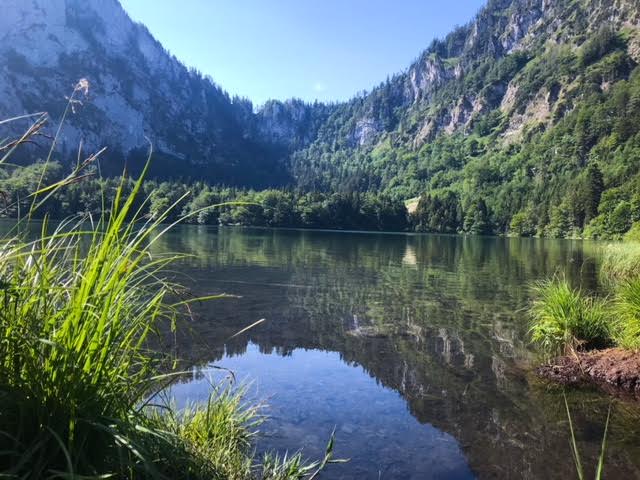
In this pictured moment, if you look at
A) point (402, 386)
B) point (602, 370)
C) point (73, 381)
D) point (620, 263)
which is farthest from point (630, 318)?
point (620, 263)

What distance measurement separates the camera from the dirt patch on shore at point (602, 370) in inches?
373

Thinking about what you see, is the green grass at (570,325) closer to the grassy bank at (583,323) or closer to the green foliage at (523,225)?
the grassy bank at (583,323)

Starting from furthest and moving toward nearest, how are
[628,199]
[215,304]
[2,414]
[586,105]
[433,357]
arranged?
1. [586,105]
2. [628,199]
3. [215,304]
4. [433,357]
5. [2,414]

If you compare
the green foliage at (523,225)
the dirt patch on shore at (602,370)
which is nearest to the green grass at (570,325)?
the dirt patch on shore at (602,370)

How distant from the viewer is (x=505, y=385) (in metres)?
10.1

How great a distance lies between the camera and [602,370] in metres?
10.1

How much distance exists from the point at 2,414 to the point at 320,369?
918 cm

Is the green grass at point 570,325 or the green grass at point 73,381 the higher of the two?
the green grass at point 73,381

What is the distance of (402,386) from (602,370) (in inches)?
167

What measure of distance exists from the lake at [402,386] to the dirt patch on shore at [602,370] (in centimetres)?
59

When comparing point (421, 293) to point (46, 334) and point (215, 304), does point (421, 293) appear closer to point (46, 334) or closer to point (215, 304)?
point (215, 304)

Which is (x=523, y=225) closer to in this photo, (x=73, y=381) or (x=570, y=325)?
(x=570, y=325)

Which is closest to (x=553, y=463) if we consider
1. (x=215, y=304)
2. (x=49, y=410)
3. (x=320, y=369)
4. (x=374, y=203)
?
(x=320, y=369)

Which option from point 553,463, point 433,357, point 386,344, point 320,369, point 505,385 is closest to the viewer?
point 553,463
